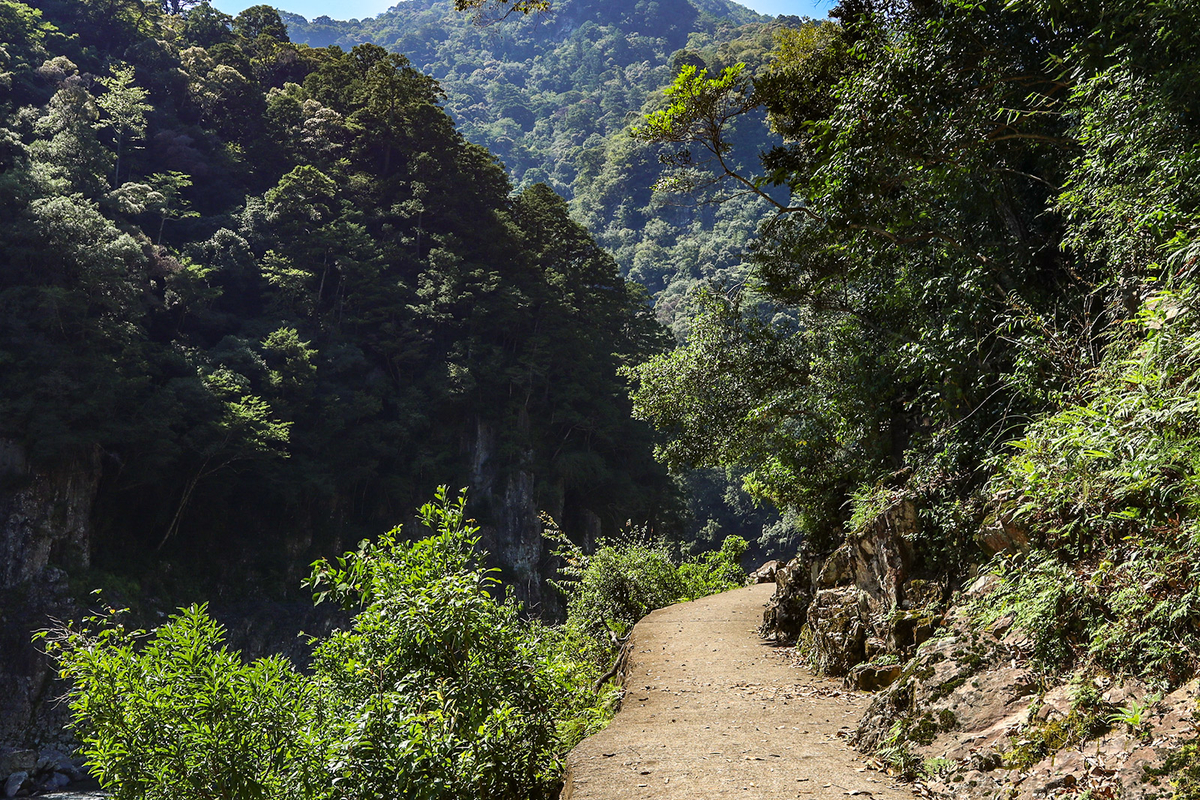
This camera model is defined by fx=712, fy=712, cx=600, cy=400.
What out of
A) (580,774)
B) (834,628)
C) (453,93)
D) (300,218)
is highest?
(453,93)

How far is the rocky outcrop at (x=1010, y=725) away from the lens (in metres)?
3.03

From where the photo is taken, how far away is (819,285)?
31.8 ft

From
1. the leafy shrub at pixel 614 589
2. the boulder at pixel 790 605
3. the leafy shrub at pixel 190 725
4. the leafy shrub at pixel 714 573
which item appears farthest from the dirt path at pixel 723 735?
the leafy shrub at pixel 714 573

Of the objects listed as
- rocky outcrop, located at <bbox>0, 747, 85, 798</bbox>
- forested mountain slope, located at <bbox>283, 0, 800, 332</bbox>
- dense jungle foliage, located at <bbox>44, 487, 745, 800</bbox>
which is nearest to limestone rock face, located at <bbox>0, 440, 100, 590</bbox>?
rocky outcrop, located at <bbox>0, 747, 85, 798</bbox>

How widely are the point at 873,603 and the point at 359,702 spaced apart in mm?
4973

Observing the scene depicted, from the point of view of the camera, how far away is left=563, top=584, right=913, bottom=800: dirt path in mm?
4156

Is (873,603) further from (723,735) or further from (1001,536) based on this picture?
(723,735)

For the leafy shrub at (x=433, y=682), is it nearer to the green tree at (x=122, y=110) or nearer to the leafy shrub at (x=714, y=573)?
the leafy shrub at (x=714, y=573)

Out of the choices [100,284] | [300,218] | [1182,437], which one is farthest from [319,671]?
[300,218]

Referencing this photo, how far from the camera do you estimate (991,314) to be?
6.62 metres

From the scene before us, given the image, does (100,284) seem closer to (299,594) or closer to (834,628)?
(299,594)

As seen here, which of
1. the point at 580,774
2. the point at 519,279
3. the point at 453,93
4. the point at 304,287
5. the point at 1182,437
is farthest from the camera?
the point at 453,93

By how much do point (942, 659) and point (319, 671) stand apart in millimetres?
4070

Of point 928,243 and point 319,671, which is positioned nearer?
point 319,671
